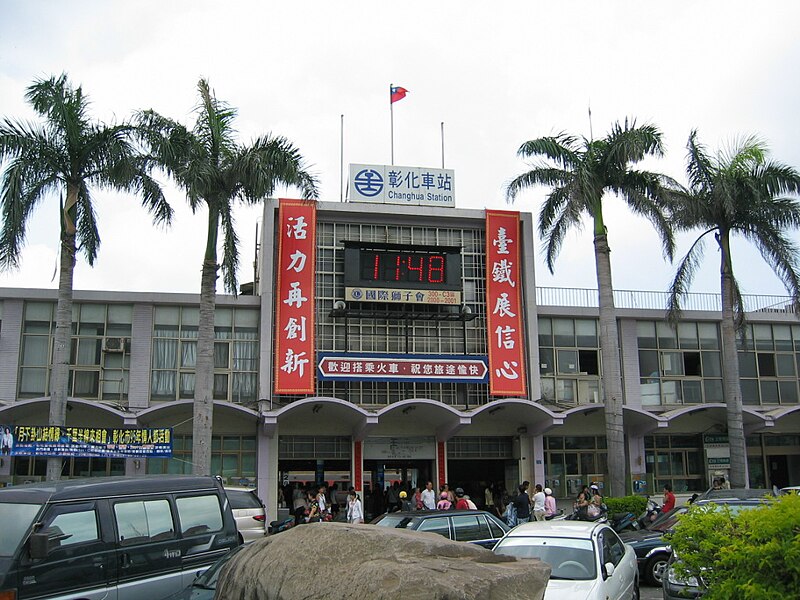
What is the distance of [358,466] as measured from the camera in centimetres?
2542

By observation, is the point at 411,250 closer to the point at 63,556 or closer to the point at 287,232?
the point at 287,232

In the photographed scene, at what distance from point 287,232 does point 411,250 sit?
394 cm

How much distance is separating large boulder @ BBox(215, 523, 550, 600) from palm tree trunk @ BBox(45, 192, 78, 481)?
1438cm

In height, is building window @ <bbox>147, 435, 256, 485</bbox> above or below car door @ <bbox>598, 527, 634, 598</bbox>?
above

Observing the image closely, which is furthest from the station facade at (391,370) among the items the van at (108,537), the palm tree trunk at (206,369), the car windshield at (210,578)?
the car windshield at (210,578)

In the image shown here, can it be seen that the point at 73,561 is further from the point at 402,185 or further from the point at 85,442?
the point at 402,185

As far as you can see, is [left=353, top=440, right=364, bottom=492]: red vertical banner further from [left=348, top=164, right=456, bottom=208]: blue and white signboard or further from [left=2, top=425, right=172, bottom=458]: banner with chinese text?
[left=348, top=164, right=456, bottom=208]: blue and white signboard

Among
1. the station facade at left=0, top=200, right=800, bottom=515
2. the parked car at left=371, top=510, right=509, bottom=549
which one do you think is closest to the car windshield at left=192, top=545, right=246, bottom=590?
the parked car at left=371, top=510, right=509, bottom=549

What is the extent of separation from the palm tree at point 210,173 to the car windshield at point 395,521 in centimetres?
737

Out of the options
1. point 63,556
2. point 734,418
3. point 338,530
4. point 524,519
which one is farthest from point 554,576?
point 734,418

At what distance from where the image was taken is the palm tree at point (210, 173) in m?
19.9

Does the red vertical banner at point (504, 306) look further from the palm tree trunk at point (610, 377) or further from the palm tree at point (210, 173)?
the palm tree at point (210, 173)

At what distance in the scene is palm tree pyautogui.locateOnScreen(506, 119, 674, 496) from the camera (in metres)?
22.8

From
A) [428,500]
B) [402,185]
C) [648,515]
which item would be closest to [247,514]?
[428,500]
